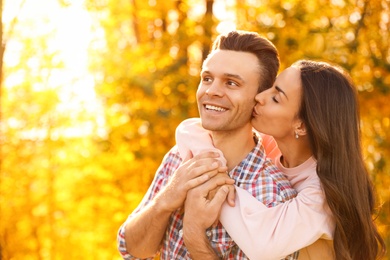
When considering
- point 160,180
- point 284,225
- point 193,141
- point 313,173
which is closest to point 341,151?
point 313,173

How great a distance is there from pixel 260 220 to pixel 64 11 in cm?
899

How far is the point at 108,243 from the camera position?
41.0ft

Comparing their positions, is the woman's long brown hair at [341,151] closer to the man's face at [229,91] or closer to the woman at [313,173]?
the woman at [313,173]

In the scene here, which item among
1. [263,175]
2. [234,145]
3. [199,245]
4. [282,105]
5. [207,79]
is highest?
[207,79]

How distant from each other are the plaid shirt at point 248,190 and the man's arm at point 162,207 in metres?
0.07

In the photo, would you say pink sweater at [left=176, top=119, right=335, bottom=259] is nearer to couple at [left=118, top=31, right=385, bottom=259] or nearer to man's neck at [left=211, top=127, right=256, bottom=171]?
couple at [left=118, top=31, right=385, bottom=259]

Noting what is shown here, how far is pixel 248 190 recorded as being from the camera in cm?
304

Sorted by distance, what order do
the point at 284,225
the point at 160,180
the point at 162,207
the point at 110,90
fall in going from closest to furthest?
the point at 284,225
the point at 162,207
the point at 160,180
the point at 110,90

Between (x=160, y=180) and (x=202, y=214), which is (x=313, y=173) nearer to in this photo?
(x=202, y=214)

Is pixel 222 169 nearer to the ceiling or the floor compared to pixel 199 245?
nearer to the ceiling

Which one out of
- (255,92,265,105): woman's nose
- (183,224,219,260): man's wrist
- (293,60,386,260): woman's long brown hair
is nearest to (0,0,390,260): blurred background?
(255,92,265,105): woman's nose

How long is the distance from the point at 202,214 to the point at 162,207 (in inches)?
8.2

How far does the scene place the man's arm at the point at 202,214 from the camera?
115 inches

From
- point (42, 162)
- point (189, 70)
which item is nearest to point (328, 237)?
point (189, 70)
